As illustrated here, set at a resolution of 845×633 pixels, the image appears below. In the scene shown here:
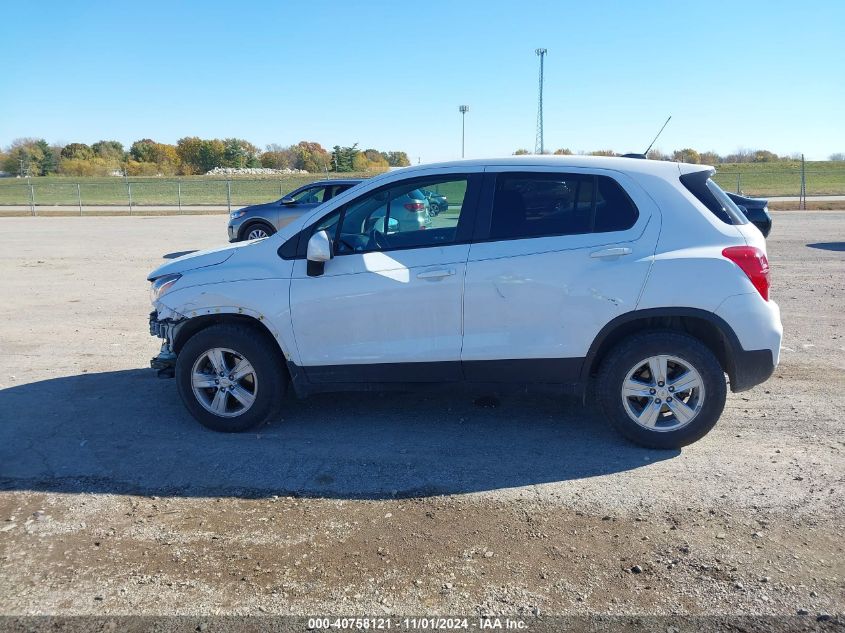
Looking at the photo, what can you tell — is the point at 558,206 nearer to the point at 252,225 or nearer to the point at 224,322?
the point at 224,322

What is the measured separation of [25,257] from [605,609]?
16.5 metres

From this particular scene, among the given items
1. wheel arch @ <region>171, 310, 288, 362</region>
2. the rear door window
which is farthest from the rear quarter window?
wheel arch @ <region>171, 310, 288, 362</region>

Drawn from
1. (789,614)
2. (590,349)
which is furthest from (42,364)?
(789,614)

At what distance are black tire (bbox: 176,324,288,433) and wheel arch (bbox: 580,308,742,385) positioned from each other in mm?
2192

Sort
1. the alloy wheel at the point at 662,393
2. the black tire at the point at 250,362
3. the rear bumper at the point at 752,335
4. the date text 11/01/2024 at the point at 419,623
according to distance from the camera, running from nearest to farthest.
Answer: the date text 11/01/2024 at the point at 419,623, the rear bumper at the point at 752,335, the alloy wheel at the point at 662,393, the black tire at the point at 250,362

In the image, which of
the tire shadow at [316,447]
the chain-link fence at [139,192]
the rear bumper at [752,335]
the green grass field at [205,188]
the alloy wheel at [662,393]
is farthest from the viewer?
the green grass field at [205,188]

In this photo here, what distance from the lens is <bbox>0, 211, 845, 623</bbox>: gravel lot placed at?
3.46 metres

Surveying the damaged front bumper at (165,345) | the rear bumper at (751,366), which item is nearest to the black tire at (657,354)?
the rear bumper at (751,366)

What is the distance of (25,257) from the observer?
1650cm

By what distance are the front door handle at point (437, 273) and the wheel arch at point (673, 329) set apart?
1077 millimetres

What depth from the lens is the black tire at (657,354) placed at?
493cm

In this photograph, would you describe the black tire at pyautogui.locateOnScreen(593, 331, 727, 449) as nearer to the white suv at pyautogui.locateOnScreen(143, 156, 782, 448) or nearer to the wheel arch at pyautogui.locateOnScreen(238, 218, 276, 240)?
the white suv at pyautogui.locateOnScreen(143, 156, 782, 448)

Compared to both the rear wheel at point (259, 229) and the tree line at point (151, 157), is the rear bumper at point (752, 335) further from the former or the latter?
the tree line at point (151, 157)

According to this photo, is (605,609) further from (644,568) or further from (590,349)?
(590,349)
